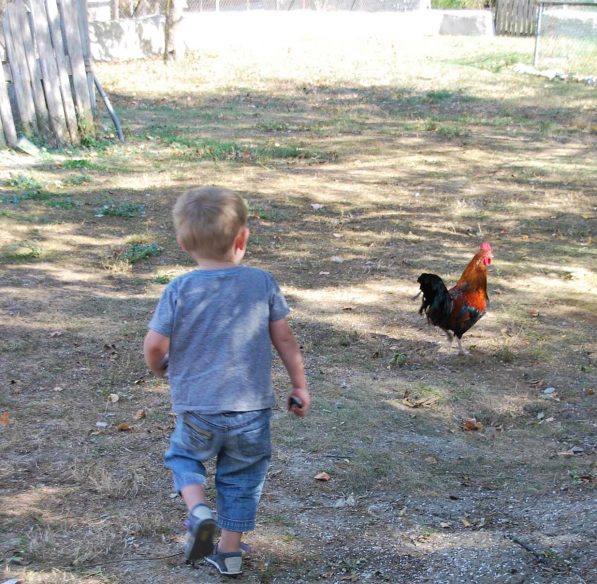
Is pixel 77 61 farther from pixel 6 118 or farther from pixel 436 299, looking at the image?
pixel 436 299

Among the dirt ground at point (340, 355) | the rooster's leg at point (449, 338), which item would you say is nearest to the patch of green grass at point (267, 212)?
the dirt ground at point (340, 355)

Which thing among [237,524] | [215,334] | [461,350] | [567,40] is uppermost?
[215,334]

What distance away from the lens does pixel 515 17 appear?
29.4 m

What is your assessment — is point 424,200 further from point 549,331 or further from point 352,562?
point 352,562

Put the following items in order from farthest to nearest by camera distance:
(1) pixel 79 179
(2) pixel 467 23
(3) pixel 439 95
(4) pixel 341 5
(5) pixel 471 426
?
(4) pixel 341 5, (2) pixel 467 23, (3) pixel 439 95, (1) pixel 79 179, (5) pixel 471 426

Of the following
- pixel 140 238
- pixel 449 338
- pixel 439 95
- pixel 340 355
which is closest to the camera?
pixel 340 355

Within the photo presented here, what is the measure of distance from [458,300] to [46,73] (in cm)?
762

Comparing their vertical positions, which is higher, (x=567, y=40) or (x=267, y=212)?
(x=567, y=40)

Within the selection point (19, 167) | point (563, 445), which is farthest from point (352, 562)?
point (19, 167)

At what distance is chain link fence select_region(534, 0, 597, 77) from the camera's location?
1912 cm

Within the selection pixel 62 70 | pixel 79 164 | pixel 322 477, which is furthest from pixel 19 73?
pixel 322 477

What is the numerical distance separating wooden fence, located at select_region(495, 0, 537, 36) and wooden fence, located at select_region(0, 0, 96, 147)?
21.8 metres

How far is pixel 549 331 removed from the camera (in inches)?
246

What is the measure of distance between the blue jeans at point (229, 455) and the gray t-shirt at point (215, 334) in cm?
6
